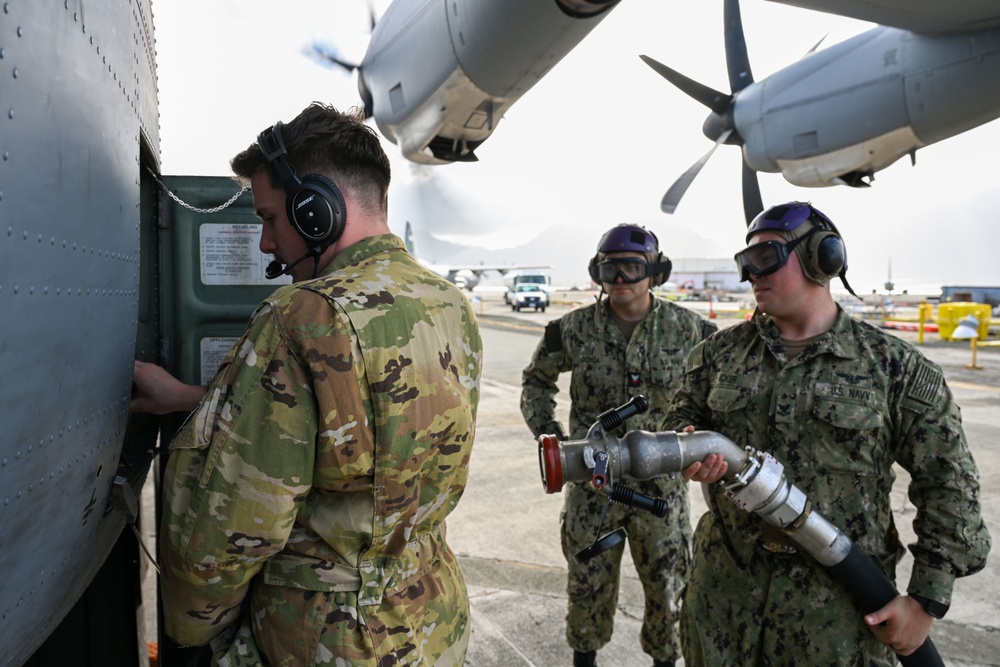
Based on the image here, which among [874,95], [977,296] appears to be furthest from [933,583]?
[977,296]

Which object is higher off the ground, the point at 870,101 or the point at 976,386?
the point at 870,101

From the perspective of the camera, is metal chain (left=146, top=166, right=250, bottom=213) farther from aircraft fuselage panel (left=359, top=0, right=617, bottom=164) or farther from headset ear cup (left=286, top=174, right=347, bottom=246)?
aircraft fuselage panel (left=359, top=0, right=617, bottom=164)

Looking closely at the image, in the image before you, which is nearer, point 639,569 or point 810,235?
point 810,235

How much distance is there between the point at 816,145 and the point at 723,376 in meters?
3.32

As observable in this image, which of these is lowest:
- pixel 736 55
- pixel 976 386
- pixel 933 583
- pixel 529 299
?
pixel 976 386

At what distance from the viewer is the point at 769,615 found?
2.03 metres

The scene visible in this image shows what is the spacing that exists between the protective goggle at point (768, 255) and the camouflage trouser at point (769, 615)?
2.78ft

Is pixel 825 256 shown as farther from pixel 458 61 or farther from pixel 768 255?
pixel 458 61

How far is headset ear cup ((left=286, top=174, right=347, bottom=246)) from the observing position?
1456 mm

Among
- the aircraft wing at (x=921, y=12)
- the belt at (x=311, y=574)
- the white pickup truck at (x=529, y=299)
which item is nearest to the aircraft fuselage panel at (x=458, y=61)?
the aircraft wing at (x=921, y=12)

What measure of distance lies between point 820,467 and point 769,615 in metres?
0.46

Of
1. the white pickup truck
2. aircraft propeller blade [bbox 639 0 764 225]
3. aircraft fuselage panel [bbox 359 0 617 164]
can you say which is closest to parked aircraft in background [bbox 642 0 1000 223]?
aircraft propeller blade [bbox 639 0 764 225]

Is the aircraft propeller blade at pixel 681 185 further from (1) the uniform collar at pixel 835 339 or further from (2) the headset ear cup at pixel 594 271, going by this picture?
(1) the uniform collar at pixel 835 339

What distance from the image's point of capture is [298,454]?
49.7 inches
